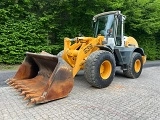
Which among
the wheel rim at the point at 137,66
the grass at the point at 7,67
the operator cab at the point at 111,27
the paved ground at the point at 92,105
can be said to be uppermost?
the operator cab at the point at 111,27

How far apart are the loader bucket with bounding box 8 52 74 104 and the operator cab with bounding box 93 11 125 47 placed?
2254 mm

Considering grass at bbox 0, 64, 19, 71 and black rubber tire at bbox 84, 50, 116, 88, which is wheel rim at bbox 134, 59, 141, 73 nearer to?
black rubber tire at bbox 84, 50, 116, 88

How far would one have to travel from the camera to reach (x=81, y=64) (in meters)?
6.36

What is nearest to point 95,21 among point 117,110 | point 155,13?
point 117,110

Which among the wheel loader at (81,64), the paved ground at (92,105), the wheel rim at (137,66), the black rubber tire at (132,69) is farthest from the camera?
the wheel rim at (137,66)

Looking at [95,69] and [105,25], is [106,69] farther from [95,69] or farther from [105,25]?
[105,25]

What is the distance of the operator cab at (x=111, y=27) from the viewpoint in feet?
24.6

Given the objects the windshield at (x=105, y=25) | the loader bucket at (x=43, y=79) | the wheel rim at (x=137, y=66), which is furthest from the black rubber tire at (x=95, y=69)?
the wheel rim at (x=137, y=66)

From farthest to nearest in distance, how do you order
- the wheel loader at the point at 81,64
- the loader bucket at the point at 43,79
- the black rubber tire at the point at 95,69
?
the black rubber tire at the point at 95,69, the wheel loader at the point at 81,64, the loader bucket at the point at 43,79

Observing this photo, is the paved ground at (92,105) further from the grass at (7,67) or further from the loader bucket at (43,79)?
the grass at (7,67)

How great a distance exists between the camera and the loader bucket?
496 cm

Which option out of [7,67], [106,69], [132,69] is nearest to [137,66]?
[132,69]

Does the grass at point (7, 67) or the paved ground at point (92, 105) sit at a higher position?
the grass at point (7, 67)

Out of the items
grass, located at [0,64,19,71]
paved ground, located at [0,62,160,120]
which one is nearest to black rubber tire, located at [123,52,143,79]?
paved ground, located at [0,62,160,120]
